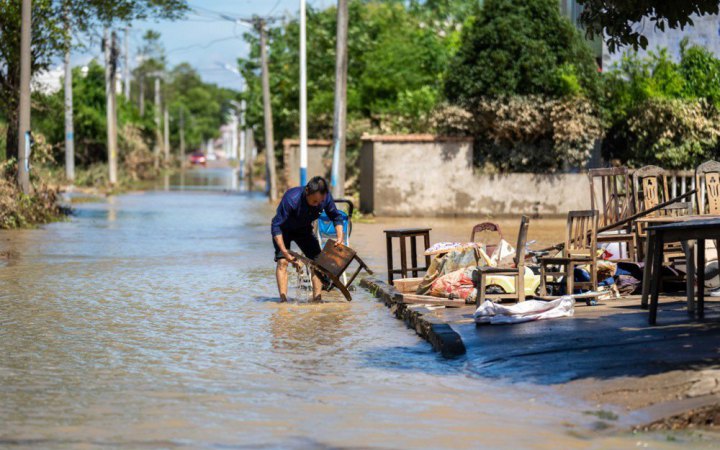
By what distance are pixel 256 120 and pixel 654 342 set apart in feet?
144

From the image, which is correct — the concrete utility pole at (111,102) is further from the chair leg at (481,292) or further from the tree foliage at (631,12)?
the tree foliage at (631,12)

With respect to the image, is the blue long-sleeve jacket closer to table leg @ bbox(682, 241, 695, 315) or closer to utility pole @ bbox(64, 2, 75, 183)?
table leg @ bbox(682, 241, 695, 315)

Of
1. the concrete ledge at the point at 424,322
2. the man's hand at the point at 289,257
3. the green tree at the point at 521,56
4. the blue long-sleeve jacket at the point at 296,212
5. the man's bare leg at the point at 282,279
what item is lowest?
the concrete ledge at the point at 424,322

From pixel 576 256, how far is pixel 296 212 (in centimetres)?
297

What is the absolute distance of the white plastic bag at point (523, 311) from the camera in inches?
407

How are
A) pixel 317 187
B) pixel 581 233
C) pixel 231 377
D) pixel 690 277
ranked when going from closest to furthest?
pixel 231 377, pixel 690 277, pixel 581 233, pixel 317 187

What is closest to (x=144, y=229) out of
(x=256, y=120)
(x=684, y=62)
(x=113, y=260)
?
(x=113, y=260)

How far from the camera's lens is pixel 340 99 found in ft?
95.5

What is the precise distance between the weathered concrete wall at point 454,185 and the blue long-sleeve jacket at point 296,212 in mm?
16274

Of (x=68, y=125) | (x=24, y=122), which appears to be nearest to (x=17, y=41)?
(x=24, y=122)

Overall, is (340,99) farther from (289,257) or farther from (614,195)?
(289,257)

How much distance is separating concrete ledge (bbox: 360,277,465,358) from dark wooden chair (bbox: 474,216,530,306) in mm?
528

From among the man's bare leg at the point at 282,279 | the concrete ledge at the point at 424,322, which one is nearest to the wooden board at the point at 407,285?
the concrete ledge at the point at 424,322

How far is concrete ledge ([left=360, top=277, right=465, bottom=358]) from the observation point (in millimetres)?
9273
